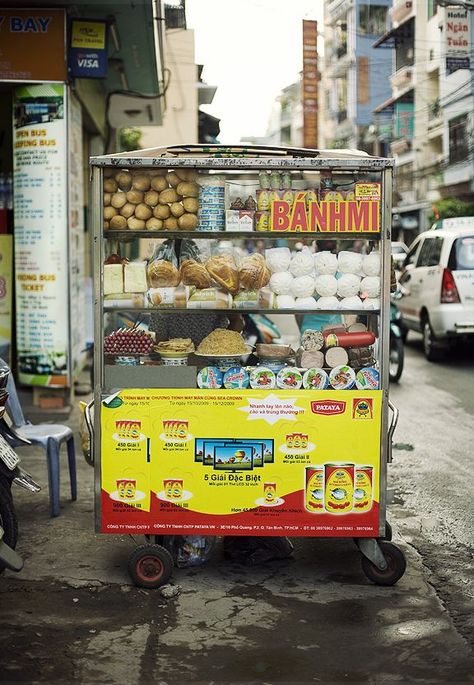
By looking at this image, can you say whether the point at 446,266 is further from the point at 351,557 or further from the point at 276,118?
the point at 276,118

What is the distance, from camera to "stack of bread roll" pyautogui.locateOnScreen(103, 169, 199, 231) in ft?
16.5

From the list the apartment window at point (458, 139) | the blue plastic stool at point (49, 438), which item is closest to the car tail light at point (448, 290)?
the blue plastic stool at point (49, 438)

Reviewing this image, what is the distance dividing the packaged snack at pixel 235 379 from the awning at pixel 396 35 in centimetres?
3431

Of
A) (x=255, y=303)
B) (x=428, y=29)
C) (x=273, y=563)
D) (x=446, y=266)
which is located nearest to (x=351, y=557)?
(x=273, y=563)

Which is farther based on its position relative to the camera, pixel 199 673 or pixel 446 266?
pixel 446 266

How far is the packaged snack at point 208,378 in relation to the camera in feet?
16.5

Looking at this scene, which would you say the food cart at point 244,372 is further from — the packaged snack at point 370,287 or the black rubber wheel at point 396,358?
the black rubber wheel at point 396,358

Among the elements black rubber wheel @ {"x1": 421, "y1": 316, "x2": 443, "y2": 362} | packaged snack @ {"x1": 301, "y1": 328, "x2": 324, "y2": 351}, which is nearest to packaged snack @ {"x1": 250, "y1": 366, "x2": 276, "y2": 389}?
packaged snack @ {"x1": 301, "y1": 328, "x2": 324, "y2": 351}

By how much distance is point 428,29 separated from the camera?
Result: 35938 millimetres

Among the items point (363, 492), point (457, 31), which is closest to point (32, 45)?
point (363, 492)

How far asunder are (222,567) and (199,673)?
1412 millimetres

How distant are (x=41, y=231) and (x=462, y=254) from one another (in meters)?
6.32

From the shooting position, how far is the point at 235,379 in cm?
505

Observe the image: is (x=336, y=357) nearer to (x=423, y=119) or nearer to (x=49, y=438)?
(x=49, y=438)
